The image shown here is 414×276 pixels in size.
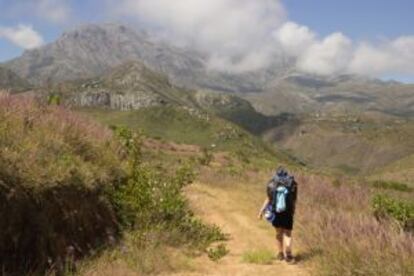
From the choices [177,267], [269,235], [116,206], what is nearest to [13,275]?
[177,267]

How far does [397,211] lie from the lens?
14.2 meters

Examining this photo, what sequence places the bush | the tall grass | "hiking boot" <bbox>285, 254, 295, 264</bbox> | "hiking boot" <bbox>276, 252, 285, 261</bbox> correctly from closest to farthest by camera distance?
1. the tall grass
2. the bush
3. "hiking boot" <bbox>285, 254, 295, 264</bbox>
4. "hiking boot" <bbox>276, 252, 285, 261</bbox>

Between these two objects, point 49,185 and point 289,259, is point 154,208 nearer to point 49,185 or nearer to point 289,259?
point 289,259

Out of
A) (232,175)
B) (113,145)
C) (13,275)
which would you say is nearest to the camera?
(13,275)

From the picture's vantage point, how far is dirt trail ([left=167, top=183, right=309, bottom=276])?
1222cm

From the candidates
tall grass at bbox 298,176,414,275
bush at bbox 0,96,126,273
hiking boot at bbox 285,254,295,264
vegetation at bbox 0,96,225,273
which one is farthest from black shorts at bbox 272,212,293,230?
bush at bbox 0,96,126,273

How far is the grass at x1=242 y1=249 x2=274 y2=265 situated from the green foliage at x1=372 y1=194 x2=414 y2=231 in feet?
8.93

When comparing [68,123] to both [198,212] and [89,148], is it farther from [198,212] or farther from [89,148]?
[198,212]

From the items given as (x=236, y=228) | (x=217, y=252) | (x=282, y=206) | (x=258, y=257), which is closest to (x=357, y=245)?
(x=258, y=257)

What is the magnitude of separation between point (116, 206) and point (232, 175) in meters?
15.1

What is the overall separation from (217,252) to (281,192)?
71.9 inches

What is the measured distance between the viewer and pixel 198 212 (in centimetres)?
1852

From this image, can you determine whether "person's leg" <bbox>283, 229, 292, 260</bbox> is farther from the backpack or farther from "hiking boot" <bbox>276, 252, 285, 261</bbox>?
the backpack

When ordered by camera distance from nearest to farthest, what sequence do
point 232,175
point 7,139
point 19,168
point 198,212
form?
point 19,168, point 7,139, point 198,212, point 232,175
